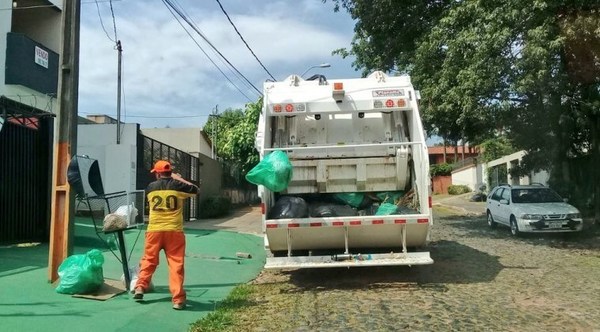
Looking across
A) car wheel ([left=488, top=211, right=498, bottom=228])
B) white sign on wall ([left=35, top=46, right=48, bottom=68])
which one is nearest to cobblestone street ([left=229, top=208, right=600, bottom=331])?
car wheel ([left=488, top=211, right=498, bottom=228])

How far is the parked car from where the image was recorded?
1409 cm

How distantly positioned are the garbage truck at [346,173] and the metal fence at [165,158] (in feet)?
35.3

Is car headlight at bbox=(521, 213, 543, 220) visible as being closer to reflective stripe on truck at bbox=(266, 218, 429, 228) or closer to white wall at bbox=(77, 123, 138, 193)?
reflective stripe on truck at bbox=(266, 218, 429, 228)

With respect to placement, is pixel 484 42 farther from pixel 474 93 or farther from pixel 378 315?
pixel 378 315

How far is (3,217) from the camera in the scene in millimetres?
10859

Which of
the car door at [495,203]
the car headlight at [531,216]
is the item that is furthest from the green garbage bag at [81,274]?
the car door at [495,203]

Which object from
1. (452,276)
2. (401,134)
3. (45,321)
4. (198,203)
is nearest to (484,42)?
(401,134)

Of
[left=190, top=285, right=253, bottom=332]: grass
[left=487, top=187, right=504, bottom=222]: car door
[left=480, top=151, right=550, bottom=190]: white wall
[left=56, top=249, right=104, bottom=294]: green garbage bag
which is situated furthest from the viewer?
[left=480, top=151, right=550, bottom=190]: white wall

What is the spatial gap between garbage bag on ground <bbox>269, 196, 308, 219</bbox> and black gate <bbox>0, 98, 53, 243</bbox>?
18.4 ft

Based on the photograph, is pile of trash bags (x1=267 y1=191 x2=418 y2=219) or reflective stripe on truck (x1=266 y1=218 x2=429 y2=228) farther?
pile of trash bags (x1=267 y1=191 x2=418 y2=219)

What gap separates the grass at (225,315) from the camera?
5844 millimetres

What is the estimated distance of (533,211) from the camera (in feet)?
47.4

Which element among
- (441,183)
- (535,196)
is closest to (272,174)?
(535,196)

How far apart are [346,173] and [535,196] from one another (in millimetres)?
8699
